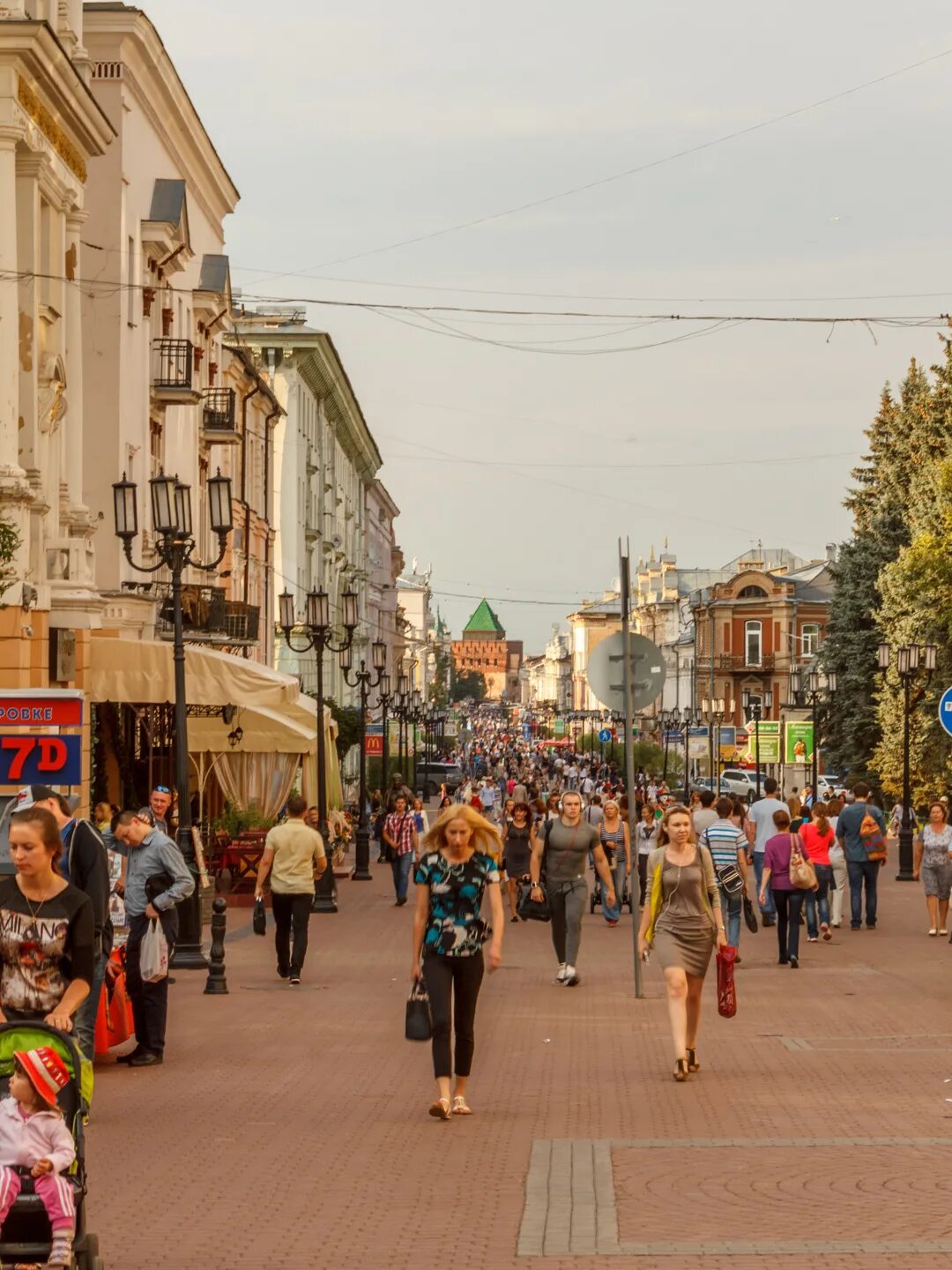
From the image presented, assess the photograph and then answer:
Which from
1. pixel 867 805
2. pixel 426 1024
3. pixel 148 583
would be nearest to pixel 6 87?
pixel 148 583

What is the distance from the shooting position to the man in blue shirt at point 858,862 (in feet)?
83.4

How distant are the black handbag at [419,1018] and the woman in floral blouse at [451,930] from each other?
171 mm

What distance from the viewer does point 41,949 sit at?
775cm

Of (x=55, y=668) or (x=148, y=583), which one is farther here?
(x=148, y=583)

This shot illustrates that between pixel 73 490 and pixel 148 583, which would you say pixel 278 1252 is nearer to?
pixel 73 490

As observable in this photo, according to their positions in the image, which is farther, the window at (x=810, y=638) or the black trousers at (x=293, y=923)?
the window at (x=810, y=638)

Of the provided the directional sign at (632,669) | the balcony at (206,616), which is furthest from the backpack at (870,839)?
the balcony at (206,616)

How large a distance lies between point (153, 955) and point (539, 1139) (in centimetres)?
407

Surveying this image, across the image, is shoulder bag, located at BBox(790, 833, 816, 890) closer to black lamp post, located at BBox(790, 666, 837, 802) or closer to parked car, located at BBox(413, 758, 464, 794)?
black lamp post, located at BBox(790, 666, 837, 802)

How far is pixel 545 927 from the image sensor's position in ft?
88.3

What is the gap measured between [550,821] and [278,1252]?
1178 cm

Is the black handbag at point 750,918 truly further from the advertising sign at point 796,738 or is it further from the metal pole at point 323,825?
the advertising sign at point 796,738

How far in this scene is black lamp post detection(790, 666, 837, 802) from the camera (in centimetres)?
5438

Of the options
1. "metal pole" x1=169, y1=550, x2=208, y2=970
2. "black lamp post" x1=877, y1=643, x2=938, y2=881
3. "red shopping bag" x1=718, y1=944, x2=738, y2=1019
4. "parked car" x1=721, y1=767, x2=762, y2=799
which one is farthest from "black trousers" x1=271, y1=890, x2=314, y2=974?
"parked car" x1=721, y1=767, x2=762, y2=799
